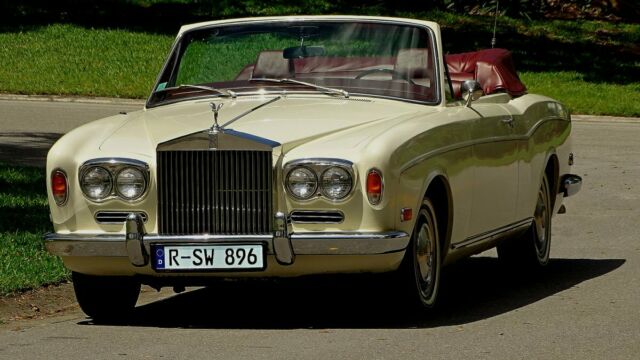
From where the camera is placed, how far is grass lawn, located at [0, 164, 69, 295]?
9.96 metres

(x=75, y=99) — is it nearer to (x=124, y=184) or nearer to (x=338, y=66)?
(x=338, y=66)

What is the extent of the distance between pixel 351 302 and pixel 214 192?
154 centimetres

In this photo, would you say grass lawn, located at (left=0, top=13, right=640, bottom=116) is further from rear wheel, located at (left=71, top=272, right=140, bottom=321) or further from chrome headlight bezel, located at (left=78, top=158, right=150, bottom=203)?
chrome headlight bezel, located at (left=78, top=158, right=150, bottom=203)

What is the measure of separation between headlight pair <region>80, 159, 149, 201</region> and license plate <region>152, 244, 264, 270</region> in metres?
0.35

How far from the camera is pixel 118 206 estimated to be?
816 cm

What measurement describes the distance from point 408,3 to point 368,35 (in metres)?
28.8

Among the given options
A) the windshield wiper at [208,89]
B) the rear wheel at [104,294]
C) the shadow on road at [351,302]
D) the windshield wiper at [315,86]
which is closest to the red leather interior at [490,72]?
the shadow on road at [351,302]

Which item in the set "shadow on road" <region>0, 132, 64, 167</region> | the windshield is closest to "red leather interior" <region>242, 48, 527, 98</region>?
the windshield

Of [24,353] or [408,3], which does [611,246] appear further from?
[408,3]

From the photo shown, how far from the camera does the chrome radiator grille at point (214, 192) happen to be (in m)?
8.02

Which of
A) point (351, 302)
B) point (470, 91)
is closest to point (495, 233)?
point (470, 91)

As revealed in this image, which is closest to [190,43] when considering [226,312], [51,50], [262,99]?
[262,99]

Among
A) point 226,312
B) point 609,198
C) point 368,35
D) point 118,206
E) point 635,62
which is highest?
point 368,35

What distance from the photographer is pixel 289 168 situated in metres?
7.95
